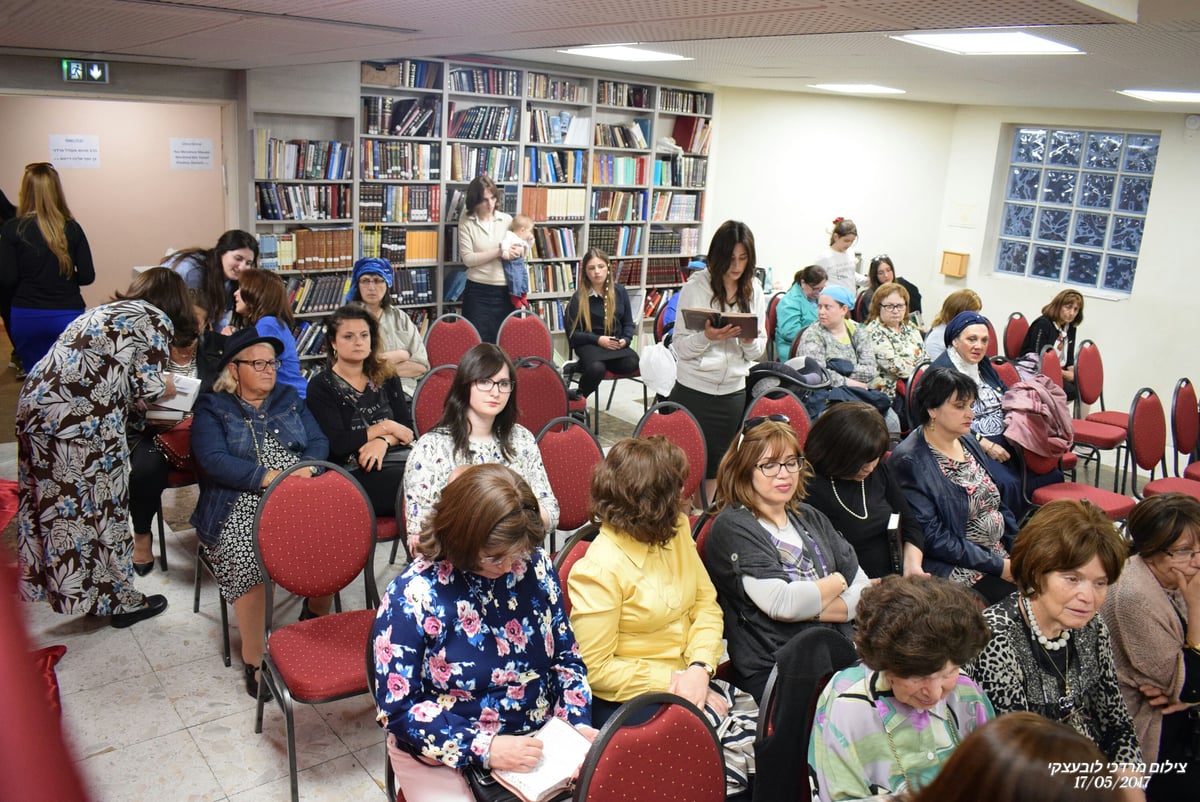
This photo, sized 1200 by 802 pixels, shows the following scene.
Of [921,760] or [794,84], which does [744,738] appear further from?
[794,84]

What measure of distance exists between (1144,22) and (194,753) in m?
4.16

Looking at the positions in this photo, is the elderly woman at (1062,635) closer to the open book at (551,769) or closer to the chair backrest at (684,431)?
the open book at (551,769)

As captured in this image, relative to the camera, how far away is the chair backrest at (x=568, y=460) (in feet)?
13.4

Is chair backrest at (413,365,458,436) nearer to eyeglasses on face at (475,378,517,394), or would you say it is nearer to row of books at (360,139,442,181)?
eyeglasses on face at (475,378,517,394)

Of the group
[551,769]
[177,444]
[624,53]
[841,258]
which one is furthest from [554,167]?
[551,769]

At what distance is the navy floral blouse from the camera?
234 cm

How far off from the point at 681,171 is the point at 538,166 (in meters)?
1.84

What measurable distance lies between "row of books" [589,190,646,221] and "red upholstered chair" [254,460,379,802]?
637 centimetres

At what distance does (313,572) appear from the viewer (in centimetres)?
326

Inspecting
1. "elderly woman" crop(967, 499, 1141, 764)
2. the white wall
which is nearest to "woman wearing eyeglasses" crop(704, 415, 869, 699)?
"elderly woman" crop(967, 499, 1141, 764)

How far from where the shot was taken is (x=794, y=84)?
870 centimetres

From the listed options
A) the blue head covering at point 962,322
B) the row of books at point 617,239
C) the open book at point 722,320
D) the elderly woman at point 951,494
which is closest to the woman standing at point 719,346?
the open book at point 722,320

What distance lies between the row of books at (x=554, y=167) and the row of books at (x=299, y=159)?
6.22 ft

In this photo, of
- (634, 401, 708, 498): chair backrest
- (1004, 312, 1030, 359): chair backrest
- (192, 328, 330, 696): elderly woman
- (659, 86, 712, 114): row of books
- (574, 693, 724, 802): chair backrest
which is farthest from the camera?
(659, 86, 712, 114): row of books
